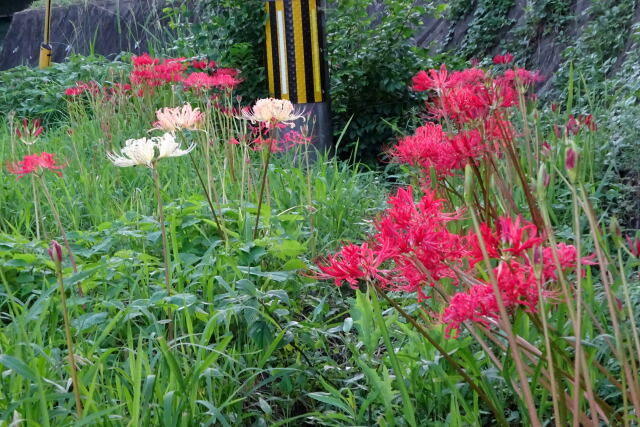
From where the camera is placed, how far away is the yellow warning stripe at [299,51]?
14.9ft

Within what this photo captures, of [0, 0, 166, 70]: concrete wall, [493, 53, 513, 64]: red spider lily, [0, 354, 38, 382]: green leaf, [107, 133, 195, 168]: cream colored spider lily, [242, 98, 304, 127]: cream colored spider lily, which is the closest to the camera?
[0, 354, 38, 382]: green leaf

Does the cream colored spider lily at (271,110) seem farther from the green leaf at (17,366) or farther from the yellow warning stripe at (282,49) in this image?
the yellow warning stripe at (282,49)

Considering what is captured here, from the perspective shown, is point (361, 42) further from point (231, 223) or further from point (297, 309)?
point (297, 309)

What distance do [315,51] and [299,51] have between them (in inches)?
3.8

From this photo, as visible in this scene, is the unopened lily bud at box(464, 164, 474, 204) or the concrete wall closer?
the unopened lily bud at box(464, 164, 474, 204)

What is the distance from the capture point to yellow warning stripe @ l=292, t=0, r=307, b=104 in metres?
4.55

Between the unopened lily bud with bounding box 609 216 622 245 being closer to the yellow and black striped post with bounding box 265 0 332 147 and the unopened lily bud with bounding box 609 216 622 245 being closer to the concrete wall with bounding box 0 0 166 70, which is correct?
the yellow and black striped post with bounding box 265 0 332 147

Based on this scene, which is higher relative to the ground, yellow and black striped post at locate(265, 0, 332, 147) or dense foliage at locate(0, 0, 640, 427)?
yellow and black striped post at locate(265, 0, 332, 147)

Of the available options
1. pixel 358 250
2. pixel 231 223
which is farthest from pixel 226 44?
pixel 358 250

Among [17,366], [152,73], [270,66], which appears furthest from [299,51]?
[17,366]

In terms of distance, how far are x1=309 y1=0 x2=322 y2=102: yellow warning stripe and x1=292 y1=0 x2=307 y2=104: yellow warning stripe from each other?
0.06m

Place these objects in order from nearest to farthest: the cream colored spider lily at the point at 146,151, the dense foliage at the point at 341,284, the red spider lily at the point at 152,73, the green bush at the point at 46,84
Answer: the dense foliage at the point at 341,284, the cream colored spider lily at the point at 146,151, the red spider lily at the point at 152,73, the green bush at the point at 46,84

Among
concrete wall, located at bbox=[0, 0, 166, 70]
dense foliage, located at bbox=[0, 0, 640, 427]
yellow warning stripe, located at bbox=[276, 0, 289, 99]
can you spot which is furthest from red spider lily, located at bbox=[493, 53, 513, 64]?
concrete wall, located at bbox=[0, 0, 166, 70]

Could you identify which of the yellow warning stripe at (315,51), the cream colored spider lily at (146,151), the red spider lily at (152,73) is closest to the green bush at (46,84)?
the red spider lily at (152,73)
